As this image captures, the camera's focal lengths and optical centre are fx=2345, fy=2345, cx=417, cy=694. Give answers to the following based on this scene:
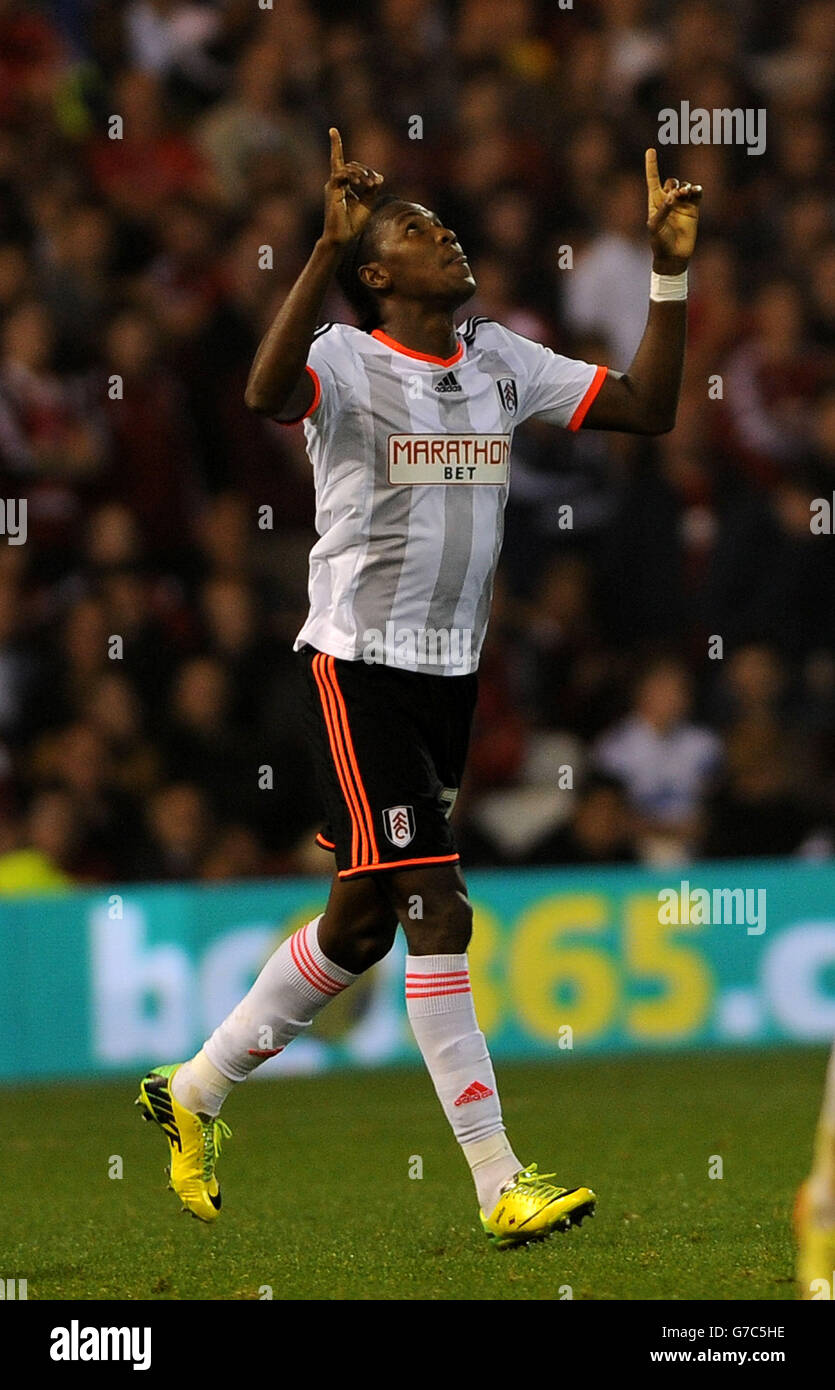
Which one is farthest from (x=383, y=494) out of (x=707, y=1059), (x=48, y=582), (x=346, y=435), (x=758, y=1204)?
(x=48, y=582)

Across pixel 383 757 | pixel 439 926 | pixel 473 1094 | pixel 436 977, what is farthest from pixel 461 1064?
pixel 383 757

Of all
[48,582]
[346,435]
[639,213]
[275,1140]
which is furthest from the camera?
[639,213]

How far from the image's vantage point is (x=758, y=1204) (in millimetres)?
5852

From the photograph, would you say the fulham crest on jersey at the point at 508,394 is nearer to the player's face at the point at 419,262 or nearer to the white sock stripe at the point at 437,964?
the player's face at the point at 419,262

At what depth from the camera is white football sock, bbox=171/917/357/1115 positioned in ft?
17.6

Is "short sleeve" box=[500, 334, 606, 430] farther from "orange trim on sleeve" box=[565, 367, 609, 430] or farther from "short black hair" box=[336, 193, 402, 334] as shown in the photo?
"short black hair" box=[336, 193, 402, 334]

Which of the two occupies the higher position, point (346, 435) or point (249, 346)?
point (249, 346)

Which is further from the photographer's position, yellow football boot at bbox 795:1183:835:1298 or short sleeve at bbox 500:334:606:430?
short sleeve at bbox 500:334:606:430

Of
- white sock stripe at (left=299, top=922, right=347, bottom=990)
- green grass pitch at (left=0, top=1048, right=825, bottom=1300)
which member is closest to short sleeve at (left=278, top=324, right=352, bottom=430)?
white sock stripe at (left=299, top=922, right=347, bottom=990)

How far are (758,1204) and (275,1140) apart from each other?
211 cm

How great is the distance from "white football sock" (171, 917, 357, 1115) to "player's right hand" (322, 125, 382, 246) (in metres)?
1.59

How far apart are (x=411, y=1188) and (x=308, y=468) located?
15.9ft

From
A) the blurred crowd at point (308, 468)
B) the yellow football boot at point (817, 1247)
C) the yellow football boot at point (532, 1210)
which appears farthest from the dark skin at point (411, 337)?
the blurred crowd at point (308, 468)
